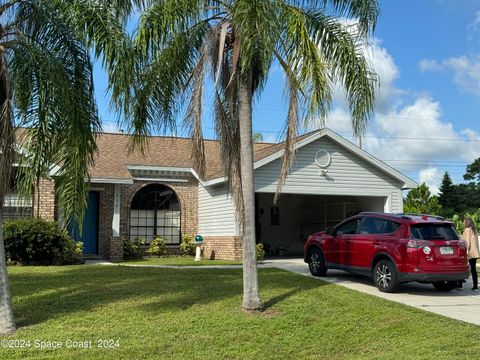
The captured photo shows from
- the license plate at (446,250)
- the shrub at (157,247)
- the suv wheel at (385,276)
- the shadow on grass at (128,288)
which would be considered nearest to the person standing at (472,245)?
the license plate at (446,250)

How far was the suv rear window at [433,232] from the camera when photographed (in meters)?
11.2

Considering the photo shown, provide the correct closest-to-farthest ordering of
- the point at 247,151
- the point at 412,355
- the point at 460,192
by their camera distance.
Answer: the point at 412,355 → the point at 247,151 → the point at 460,192

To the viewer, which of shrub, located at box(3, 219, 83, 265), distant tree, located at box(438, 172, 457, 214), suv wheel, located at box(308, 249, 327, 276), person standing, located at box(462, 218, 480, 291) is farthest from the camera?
distant tree, located at box(438, 172, 457, 214)

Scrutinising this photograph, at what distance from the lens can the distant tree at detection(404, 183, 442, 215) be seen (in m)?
30.9

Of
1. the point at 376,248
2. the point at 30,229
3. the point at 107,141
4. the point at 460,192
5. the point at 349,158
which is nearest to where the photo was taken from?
the point at 376,248

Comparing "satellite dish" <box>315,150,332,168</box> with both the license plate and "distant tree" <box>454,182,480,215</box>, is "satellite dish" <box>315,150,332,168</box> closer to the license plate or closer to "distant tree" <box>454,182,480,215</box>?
the license plate

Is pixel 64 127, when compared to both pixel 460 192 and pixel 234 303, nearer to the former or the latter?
pixel 234 303

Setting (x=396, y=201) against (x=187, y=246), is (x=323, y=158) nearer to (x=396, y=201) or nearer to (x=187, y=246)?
(x=396, y=201)

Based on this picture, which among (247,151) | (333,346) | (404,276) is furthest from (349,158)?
(333,346)

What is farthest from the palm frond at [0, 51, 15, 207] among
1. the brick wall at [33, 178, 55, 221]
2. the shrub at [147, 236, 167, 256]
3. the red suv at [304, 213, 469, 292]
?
the shrub at [147, 236, 167, 256]

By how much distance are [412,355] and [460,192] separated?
6538cm

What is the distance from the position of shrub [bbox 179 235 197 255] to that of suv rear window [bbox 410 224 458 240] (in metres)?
11.1

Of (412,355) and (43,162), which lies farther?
(43,162)

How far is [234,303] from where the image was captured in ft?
32.2
